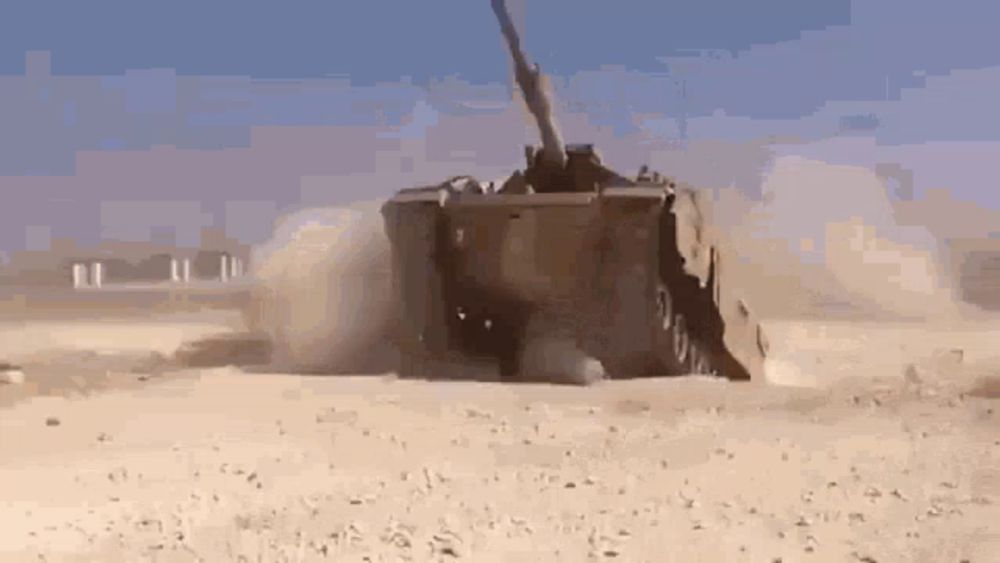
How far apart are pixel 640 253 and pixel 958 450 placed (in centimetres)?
425

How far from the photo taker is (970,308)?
24734 mm

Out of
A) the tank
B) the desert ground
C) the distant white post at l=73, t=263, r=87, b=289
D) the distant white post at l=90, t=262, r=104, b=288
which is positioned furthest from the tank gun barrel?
the distant white post at l=90, t=262, r=104, b=288

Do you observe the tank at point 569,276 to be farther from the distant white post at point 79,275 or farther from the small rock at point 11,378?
the distant white post at point 79,275

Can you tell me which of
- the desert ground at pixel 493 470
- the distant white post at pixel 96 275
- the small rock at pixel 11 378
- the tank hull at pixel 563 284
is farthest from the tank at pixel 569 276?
the distant white post at pixel 96 275

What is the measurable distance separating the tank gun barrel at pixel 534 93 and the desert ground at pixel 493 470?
9.16ft

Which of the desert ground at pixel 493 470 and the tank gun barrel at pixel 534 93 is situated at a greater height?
the tank gun barrel at pixel 534 93

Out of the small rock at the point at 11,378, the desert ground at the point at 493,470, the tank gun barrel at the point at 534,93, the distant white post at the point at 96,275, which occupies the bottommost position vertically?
the desert ground at the point at 493,470

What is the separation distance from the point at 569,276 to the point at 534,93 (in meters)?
2.14

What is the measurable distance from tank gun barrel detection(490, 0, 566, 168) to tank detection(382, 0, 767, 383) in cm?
2

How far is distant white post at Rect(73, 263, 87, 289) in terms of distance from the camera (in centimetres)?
3183

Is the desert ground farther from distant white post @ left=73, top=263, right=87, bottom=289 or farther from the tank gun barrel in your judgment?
distant white post @ left=73, top=263, right=87, bottom=289

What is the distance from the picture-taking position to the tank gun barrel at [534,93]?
1130 cm

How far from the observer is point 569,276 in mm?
10227

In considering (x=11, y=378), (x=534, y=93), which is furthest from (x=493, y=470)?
(x=534, y=93)
